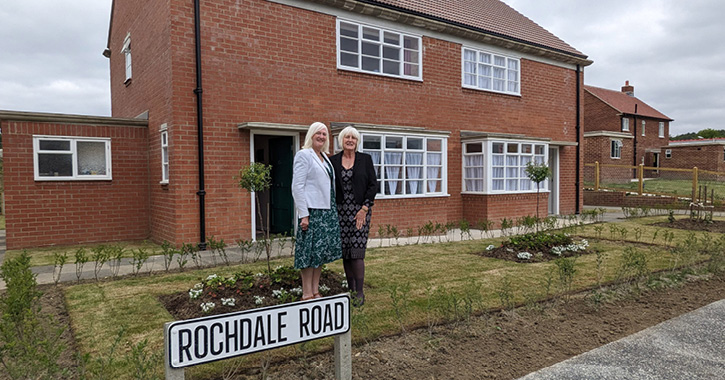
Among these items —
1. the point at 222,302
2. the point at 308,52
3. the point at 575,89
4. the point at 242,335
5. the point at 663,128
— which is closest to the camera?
the point at 242,335

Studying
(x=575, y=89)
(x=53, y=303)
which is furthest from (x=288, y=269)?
(x=575, y=89)

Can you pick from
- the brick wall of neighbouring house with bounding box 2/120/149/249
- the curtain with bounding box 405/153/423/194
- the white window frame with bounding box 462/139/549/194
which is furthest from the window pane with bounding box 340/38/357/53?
the brick wall of neighbouring house with bounding box 2/120/149/249

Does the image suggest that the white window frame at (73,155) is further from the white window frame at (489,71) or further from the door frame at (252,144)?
the white window frame at (489,71)

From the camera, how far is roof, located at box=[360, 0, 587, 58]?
1232 centimetres

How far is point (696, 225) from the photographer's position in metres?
11.9

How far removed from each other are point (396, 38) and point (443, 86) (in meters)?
1.94

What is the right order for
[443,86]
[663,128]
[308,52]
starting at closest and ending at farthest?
1. [308,52]
2. [443,86]
3. [663,128]

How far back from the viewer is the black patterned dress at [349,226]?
4.56 m

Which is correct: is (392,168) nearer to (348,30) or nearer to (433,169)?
(433,169)

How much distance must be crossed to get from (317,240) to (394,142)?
7.04 m

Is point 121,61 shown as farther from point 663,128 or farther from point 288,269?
point 663,128

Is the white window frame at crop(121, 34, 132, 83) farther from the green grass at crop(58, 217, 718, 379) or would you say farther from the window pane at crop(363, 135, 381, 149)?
the green grass at crop(58, 217, 718, 379)

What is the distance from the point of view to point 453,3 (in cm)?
1424

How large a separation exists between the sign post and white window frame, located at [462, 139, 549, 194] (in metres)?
10.1
